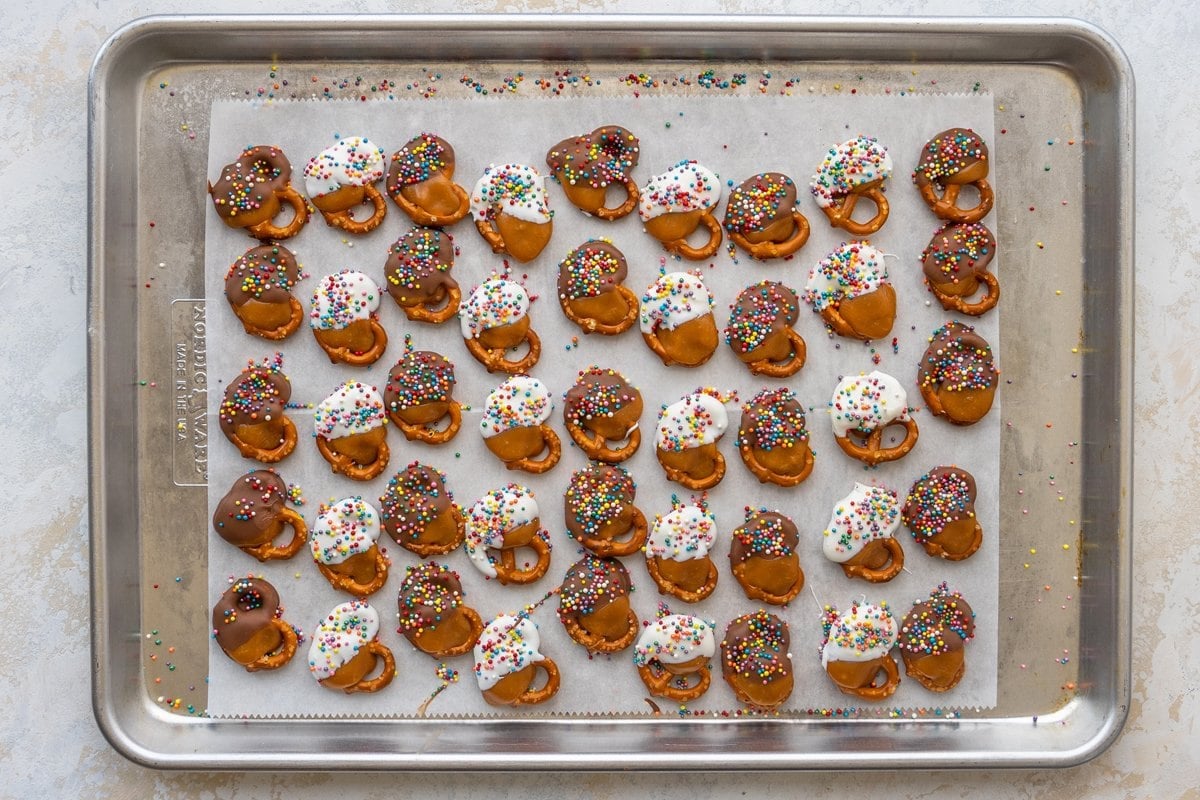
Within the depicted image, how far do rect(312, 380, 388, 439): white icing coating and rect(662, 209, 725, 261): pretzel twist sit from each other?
0.74m

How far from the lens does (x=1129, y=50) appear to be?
213 centimetres

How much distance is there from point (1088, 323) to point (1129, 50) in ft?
2.05

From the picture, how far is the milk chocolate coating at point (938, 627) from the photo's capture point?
2.06 meters

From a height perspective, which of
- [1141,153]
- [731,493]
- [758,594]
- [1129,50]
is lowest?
[758,594]

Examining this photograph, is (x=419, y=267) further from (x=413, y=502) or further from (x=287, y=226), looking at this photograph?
(x=413, y=502)

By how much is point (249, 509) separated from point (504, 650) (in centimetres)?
64

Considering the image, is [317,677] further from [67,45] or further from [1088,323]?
[1088,323]

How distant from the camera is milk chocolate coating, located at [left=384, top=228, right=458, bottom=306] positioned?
207 cm

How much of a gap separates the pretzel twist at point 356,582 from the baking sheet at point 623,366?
0.05 metres

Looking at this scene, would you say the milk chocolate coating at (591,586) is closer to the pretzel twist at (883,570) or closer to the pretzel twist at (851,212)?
the pretzel twist at (883,570)

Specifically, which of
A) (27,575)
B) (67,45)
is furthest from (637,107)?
(27,575)

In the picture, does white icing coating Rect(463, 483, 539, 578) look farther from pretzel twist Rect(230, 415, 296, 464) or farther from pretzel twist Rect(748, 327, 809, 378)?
pretzel twist Rect(748, 327, 809, 378)

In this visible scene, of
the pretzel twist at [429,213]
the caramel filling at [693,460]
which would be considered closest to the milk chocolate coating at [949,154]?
the caramel filling at [693,460]

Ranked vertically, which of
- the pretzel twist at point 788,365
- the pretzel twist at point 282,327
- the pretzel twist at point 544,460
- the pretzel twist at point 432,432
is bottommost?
the pretzel twist at point 544,460
